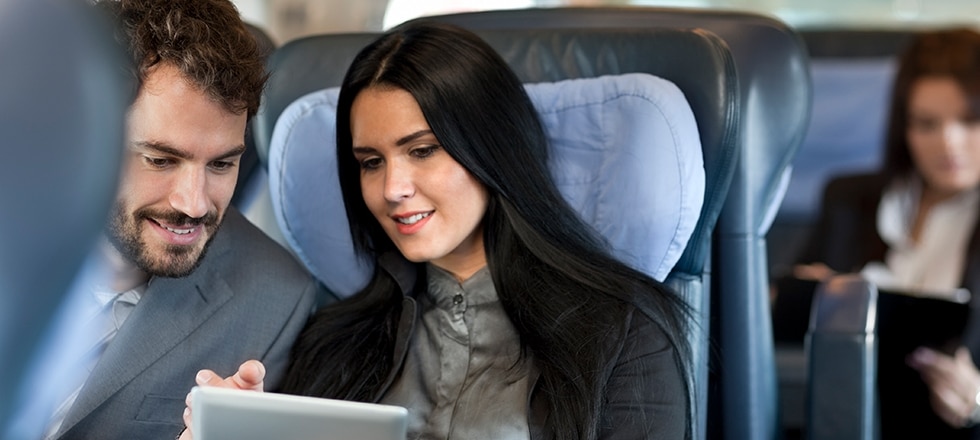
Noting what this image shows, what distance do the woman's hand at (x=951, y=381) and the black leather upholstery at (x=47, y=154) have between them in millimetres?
2294

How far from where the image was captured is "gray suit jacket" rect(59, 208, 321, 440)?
1.51 m

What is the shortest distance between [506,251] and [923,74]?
1.84 metres

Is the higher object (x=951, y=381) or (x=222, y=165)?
(x=222, y=165)

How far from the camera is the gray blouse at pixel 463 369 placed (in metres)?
1.57

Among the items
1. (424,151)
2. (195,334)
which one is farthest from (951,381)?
(195,334)

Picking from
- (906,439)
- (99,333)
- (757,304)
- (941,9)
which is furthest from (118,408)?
(941,9)

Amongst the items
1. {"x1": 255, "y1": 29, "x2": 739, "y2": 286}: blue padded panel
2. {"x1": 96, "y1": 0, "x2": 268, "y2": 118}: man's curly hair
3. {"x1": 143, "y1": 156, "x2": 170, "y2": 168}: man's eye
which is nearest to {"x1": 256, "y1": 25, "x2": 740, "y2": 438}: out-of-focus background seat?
{"x1": 255, "y1": 29, "x2": 739, "y2": 286}: blue padded panel

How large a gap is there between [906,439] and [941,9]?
1.73 m

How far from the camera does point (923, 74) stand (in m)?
3.08

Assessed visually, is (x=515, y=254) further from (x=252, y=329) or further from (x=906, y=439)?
(x=906, y=439)

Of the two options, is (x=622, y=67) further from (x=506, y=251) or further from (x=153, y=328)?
(x=153, y=328)

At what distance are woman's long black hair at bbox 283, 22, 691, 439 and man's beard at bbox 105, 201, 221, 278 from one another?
0.95 ft

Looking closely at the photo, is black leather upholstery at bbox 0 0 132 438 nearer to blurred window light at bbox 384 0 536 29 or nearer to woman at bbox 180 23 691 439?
woman at bbox 180 23 691 439

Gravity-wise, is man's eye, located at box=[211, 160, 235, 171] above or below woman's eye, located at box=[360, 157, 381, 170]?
above
